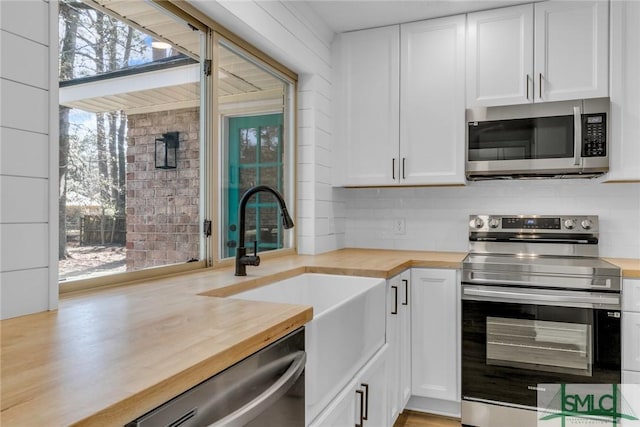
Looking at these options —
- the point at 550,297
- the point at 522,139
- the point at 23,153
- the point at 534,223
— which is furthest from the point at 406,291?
the point at 23,153

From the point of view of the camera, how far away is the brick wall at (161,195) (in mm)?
1632

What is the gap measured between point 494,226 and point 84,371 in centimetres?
255

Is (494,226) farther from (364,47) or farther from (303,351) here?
(303,351)

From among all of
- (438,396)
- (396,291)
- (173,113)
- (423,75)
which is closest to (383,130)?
(423,75)

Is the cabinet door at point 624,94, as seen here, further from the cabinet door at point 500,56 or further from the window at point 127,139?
the window at point 127,139

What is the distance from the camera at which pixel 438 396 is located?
2.36 meters

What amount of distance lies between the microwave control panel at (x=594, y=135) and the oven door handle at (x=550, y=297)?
2.60ft

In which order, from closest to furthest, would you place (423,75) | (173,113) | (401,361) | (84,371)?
1. (84,371)
2. (173,113)
3. (401,361)
4. (423,75)

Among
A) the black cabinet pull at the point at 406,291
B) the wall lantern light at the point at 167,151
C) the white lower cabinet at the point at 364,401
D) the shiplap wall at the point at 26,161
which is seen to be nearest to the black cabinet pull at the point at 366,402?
the white lower cabinet at the point at 364,401

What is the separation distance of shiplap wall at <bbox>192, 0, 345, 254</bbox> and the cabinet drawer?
1.65 meters

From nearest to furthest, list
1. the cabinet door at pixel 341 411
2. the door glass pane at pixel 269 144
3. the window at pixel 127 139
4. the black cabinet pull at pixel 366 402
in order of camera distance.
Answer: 1. the cabinet door at pixel 341 411
2. the window at pixel 127 139
3. the black cabinet pull at pixel 366 402
4. the door glass pane at pixel 269 144

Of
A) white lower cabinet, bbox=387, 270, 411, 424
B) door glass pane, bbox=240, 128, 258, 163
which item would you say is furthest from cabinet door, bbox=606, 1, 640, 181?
door glass pane, bbox=240, 128, 258, 163

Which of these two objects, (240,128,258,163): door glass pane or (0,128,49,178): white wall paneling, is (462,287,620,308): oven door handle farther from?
(0,128,49,178): white wall paneling

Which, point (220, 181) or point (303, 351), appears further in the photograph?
point (220, 181)
